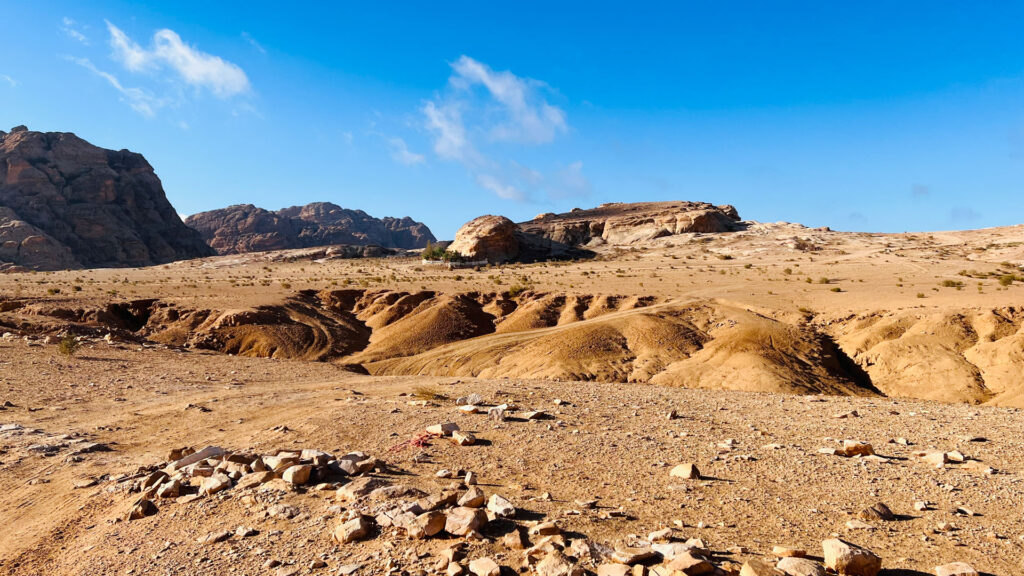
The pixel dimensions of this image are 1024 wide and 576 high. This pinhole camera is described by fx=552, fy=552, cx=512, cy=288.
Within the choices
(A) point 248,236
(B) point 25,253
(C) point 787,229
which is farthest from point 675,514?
(A) point 248,236

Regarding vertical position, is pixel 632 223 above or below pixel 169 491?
above

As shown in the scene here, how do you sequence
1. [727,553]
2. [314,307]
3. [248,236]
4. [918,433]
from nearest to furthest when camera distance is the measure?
1. [727,553]
2. [918,433]
3. [314,307]
4. [248,236]

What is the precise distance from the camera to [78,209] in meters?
101

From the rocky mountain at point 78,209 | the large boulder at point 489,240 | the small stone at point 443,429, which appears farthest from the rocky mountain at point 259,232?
the small stone at point 443,429

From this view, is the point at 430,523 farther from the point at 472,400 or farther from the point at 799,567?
the point at 472,400

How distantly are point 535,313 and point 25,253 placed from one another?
94.0m

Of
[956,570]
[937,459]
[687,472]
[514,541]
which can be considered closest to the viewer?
[956,570]

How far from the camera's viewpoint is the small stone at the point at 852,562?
4.20 metres

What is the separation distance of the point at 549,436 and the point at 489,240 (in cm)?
6527

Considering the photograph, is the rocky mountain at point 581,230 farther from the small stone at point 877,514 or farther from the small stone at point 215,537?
the small stone at point 877,514

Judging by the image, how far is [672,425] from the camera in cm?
946

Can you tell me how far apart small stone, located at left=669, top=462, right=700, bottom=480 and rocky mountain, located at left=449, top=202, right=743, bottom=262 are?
6430cm

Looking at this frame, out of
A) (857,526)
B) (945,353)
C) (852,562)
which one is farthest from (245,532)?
(945,353)

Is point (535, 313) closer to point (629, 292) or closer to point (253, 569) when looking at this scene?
point (629, 292)
